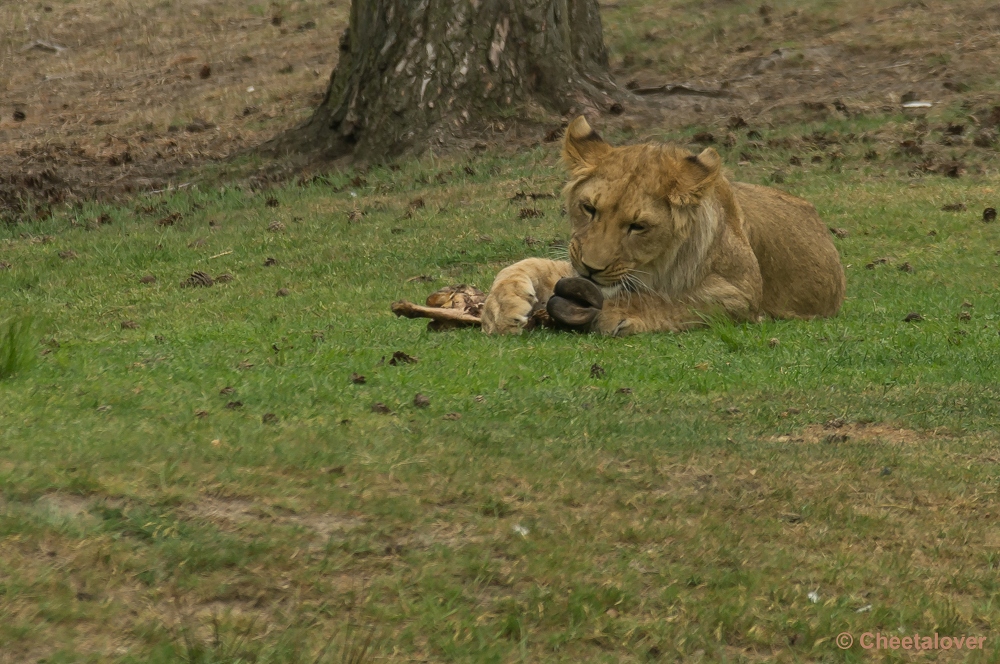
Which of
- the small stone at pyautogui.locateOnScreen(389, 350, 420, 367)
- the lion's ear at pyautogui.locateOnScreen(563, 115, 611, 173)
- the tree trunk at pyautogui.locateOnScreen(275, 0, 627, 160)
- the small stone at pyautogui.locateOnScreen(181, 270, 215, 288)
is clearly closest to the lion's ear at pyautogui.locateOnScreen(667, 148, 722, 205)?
the lion's ear at pyautogui.locateOnScreen(563, 115, 611, 173)

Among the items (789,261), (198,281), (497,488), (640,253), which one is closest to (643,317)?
(640,253)

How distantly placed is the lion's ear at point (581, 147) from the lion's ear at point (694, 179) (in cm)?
58

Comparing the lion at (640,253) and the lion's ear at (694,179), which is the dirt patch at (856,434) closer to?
the lion at (640,253)

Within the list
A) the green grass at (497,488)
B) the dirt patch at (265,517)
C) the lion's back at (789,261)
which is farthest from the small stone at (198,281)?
the dirt patch at (265,517)

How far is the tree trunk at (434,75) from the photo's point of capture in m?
17.9

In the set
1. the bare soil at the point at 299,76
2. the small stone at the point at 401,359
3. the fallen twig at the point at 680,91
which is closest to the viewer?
the small stone at the point at 401,359

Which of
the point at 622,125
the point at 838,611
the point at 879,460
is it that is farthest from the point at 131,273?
the point at 838,611

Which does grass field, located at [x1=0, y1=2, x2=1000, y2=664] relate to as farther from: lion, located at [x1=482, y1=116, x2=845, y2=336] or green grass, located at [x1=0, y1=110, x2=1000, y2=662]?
lion, located at [x1=482, y1=116, x2=845, y2=336]

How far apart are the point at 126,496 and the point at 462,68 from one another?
Result: 13515 mm

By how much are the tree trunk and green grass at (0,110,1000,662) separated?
7.12 m

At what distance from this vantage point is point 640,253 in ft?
30.3

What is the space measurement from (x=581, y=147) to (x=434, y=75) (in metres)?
8.74

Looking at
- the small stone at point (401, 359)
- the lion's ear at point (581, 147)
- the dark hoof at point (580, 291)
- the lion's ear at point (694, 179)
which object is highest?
the lion's ear at point (581, 147)

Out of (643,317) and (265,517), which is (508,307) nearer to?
(643,317)
